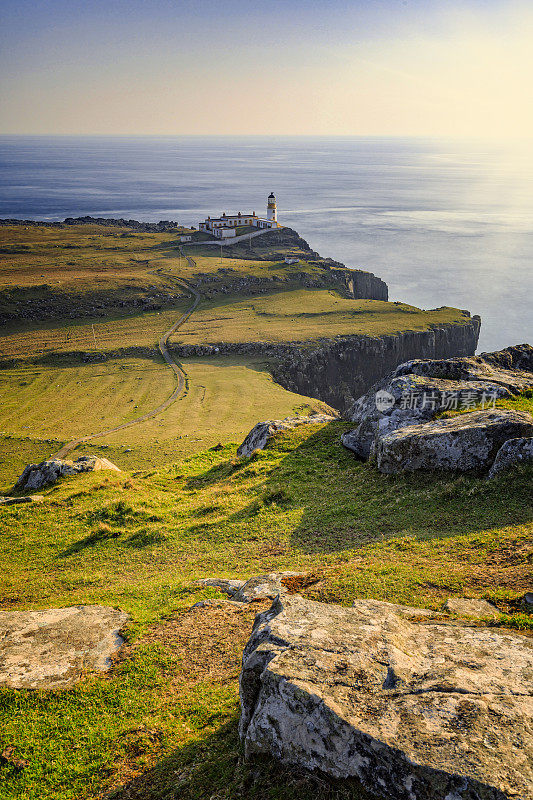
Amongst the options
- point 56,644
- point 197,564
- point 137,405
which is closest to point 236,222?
point 137,405

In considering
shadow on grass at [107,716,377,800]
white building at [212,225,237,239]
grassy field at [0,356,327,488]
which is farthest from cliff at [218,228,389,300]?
shadow on grass at [107,716,377,800]

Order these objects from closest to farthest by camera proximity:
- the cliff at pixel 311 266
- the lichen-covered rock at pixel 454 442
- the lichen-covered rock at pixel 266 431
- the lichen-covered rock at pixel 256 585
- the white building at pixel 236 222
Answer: the lichen-covered rock at pixel 256 585 < the lichen-covered rock at pixel 454 442 < the lichen-covered rock at pixel 266 431 < the cliff at pixel 311 266 < the white building at pixel 236 222

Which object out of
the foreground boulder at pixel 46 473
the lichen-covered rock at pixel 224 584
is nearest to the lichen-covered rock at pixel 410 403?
the lichen-covered rock at pixel 224 584

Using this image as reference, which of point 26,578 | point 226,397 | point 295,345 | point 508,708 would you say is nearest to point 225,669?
point 508,708

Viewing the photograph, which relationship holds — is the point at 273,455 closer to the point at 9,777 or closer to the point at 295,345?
the point at 9,777

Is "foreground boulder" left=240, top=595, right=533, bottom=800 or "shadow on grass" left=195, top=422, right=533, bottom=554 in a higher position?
"foreground boulder" left=240, top=595, right=533, bottom=800

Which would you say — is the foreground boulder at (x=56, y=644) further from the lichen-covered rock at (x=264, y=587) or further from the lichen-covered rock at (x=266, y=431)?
the lichen-covered rock at (x=266, y=431)

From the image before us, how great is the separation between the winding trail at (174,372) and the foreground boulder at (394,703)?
140 feet

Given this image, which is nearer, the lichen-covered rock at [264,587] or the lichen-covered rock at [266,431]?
the lichen-covered rock at [264,587]

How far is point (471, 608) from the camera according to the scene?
11.0 metres

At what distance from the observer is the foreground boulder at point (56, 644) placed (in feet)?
Answer: 37.6

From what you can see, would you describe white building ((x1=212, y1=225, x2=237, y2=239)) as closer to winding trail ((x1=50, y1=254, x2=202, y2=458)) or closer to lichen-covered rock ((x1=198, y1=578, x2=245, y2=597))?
winding trail ((x1=50, y1=254, x2=202, y2=458))

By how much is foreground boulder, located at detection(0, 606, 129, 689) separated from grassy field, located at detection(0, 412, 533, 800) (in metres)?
0.47

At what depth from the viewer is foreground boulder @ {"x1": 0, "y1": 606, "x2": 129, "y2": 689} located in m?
11.4
